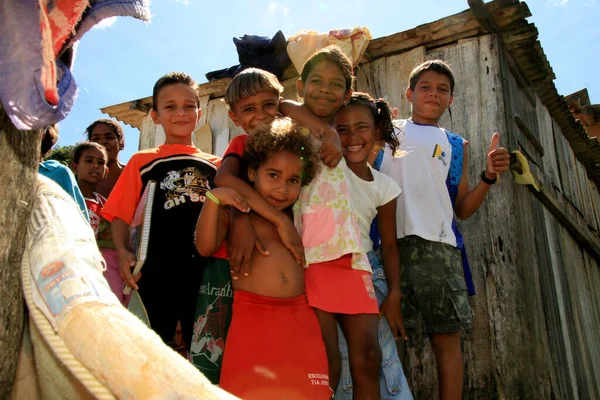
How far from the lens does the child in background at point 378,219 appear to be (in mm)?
2428

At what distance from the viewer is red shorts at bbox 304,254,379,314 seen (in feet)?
6.93

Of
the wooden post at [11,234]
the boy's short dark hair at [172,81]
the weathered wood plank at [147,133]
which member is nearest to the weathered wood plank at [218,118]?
the weathered wood plank at [147,133]

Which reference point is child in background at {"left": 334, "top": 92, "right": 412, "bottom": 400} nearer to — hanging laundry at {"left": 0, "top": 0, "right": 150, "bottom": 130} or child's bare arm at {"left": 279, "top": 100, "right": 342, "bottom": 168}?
child's bare arm at {"left": 279, "top": 100, "right": 342, "bottom": 168}

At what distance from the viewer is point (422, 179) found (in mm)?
2896

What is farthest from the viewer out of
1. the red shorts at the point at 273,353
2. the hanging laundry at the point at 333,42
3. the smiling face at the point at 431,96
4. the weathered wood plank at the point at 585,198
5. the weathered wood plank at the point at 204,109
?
the weathered wood plank at the point at 585,198

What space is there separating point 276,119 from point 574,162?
669 centimetres

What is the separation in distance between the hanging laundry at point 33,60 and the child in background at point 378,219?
1.58 m

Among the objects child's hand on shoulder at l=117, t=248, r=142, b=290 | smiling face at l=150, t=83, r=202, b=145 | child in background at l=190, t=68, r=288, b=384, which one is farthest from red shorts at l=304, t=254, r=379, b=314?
smiling face at l=150, t=83, r=202, b=145

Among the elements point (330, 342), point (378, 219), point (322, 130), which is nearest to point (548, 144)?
point (378, 219)

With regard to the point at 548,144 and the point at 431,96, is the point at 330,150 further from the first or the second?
the point at 548,144

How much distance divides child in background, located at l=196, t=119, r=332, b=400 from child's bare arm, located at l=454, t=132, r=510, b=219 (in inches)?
45.4

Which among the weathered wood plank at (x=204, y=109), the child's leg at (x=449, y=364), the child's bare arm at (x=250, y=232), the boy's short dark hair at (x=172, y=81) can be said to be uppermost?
the weathered wood plank at (x=204, y=109)

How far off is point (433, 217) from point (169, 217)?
4.53 ft

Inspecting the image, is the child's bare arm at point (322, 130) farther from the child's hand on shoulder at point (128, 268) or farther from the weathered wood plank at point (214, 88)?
the weathered wood plank at point (214, 88)
